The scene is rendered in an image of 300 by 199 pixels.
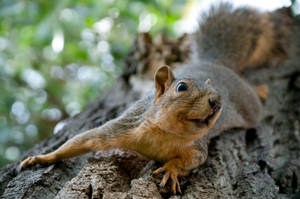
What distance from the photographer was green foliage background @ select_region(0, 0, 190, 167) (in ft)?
11.0

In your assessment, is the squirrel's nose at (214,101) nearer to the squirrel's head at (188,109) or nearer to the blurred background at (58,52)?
the squirrel's head at (188,109)

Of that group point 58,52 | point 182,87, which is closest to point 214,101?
point 182,87

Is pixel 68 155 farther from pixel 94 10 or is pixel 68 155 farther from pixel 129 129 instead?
pixel 94 10

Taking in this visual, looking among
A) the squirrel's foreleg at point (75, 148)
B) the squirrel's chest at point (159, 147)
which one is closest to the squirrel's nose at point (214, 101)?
the squirrel's chest at point (159, 147)

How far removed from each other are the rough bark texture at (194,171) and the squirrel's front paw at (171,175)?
0.13 feet

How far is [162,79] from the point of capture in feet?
6.54

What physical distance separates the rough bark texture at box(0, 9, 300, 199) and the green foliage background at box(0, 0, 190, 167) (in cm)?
123

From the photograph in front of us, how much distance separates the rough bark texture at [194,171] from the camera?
63.3 inches

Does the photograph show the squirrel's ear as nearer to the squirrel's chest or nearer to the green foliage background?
the squirrel's chest

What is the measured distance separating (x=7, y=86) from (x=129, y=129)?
242 cm

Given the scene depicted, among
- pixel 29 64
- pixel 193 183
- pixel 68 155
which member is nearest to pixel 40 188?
pixel 68 155

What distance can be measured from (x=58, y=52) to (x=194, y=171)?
3.44 metres

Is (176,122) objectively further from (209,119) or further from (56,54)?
(56,54)

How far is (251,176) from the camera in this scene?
189 cm
